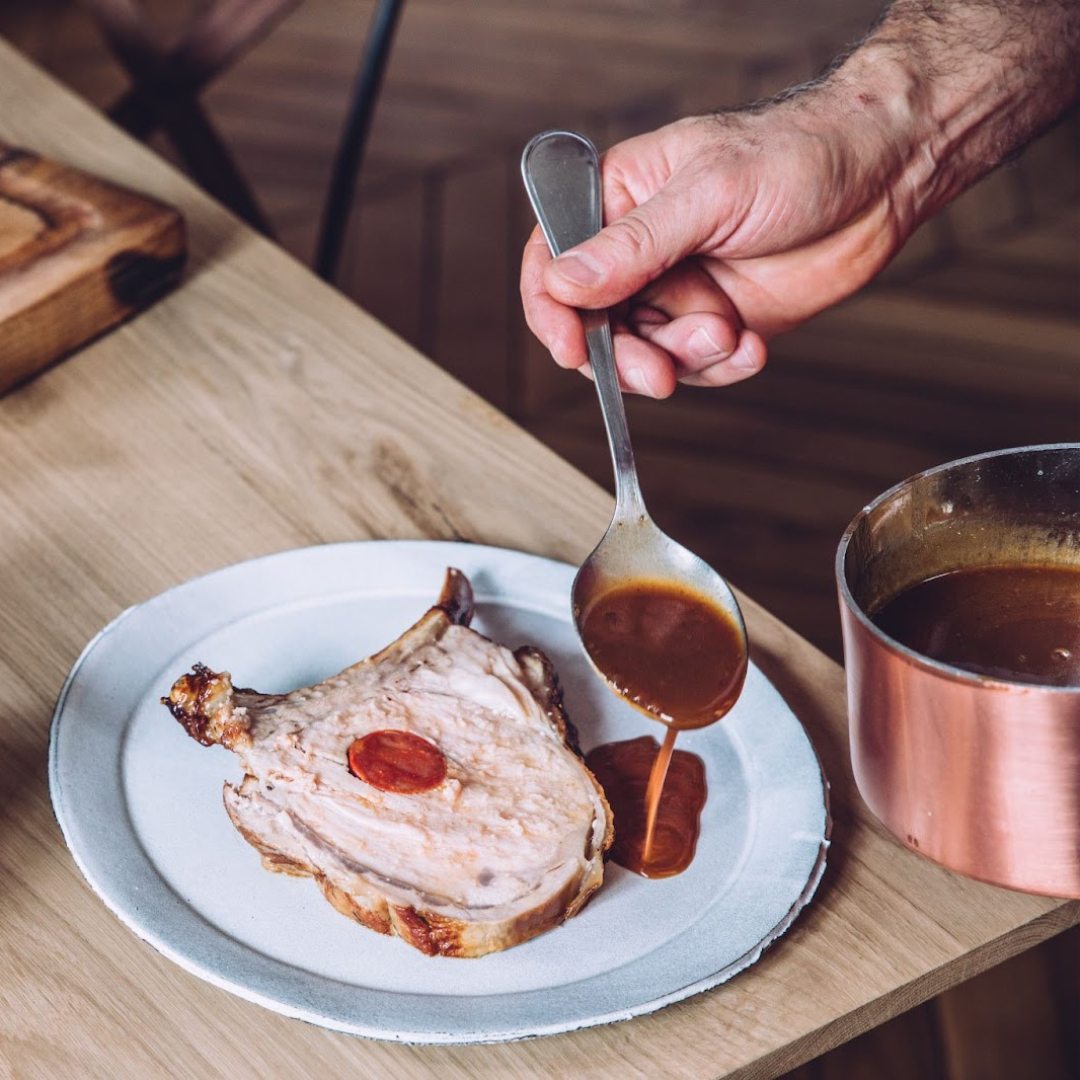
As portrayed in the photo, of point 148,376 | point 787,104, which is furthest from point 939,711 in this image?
point 148,376

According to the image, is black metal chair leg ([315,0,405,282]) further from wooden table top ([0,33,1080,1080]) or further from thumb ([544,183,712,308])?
thumb ([544,183,712,308])

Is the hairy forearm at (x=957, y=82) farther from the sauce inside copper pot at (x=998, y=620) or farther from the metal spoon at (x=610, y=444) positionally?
the sauce inside copper pot at (x=998, y=620)

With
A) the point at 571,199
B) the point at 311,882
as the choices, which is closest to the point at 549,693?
the point at 311,882

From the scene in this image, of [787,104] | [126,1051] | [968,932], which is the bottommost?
[968,932]

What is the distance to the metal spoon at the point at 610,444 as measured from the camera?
32.4 inches

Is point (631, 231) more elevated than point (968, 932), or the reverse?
point (631, 231)

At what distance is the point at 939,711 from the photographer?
613 mm

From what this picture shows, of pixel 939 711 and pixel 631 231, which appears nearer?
pixel 939 711

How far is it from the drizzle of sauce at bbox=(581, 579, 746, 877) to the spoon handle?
0.19 metres

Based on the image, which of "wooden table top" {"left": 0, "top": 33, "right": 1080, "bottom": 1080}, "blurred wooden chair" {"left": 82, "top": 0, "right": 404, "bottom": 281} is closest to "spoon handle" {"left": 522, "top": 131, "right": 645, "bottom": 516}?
"wooden table top" {"left": 0, "top": 33, "right": 1080, "bottom": 1080}

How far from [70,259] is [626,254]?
0.47 metres

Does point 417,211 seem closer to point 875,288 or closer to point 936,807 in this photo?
point 875,288

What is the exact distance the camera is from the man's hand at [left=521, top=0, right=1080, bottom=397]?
964mm

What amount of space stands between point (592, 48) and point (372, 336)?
2332mm
